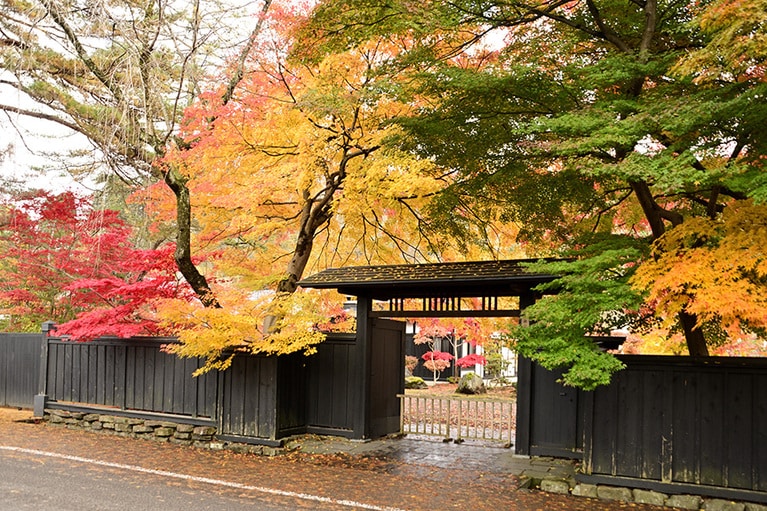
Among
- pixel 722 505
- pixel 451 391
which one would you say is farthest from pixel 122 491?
pixel 451 391

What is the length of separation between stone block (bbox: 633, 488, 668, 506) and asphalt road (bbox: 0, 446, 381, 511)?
3.90 meters

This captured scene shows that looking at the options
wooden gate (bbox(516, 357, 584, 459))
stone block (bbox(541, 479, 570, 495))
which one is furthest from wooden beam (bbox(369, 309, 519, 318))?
stone block (bbox(541, 479, 570, 495))

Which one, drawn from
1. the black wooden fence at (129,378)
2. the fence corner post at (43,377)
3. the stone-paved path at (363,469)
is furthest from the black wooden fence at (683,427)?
the fence corner post at (43,377)

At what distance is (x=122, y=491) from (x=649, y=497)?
23.0ft

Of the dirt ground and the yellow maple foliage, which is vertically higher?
the yellow maple foliage

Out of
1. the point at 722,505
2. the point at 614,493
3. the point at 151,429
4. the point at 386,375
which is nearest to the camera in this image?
the point at 722,505

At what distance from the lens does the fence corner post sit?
15531 millimetres

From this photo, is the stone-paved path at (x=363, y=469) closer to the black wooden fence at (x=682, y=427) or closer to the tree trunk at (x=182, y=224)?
the black wooden fence at (x=682, y=427)

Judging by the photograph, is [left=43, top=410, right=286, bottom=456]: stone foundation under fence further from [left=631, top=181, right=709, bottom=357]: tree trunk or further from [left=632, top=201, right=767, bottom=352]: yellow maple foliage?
[left=632, top=201, right=767, bottom=352]: yellow maple foliage

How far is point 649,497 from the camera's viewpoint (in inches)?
348

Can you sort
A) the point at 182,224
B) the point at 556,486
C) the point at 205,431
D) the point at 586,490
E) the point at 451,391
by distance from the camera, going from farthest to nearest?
the point at 451,391 < the point at 205,431 < the point at 182,224 < the point at 556,486 < the point at 586,490

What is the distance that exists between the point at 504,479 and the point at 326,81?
7.63 m

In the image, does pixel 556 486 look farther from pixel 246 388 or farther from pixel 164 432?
pixel 164 432

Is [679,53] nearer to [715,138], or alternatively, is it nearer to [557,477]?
[715,138]
